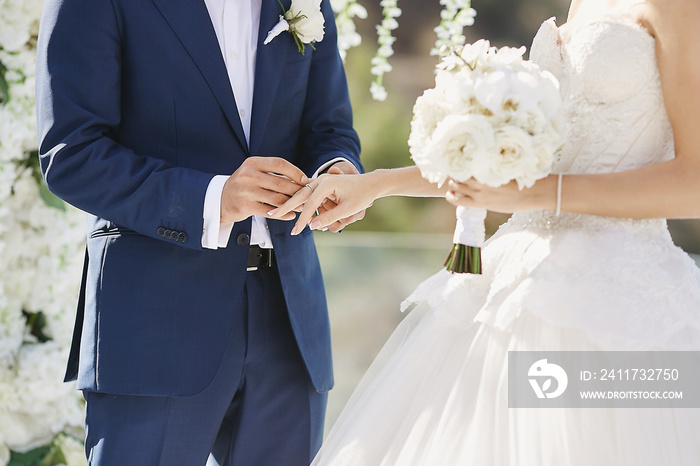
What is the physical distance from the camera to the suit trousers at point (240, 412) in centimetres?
159

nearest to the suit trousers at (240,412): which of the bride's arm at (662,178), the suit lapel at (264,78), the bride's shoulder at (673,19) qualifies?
the suit lapel at (264,78)

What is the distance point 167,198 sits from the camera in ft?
5.03

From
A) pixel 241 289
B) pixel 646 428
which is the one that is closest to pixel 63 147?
pixel 241 289

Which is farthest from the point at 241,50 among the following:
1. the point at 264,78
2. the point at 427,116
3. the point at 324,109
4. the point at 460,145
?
the point at 460,145

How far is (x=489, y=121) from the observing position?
1251mm

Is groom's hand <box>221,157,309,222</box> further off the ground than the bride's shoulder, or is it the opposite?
the bride's shoulder

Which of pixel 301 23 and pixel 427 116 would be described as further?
pixel 301 23

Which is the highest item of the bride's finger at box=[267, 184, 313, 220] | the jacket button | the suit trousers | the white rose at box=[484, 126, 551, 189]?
the white rose at box=[484, 126, 551, 189]

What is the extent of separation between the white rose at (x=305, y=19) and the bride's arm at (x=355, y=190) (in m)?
0.36

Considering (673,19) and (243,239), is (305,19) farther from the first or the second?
(673,19)

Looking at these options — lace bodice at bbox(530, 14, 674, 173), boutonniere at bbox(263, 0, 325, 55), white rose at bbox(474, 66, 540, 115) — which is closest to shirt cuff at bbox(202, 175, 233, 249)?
boutonniere at bbox(263, 0, 325, 55)

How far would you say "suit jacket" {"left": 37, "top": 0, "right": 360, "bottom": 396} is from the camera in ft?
5.01

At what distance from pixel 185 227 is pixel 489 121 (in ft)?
2.27

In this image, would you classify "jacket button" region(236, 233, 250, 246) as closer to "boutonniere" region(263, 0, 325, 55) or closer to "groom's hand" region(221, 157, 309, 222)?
"groom's hand" region(221, 157, 309, 222)
